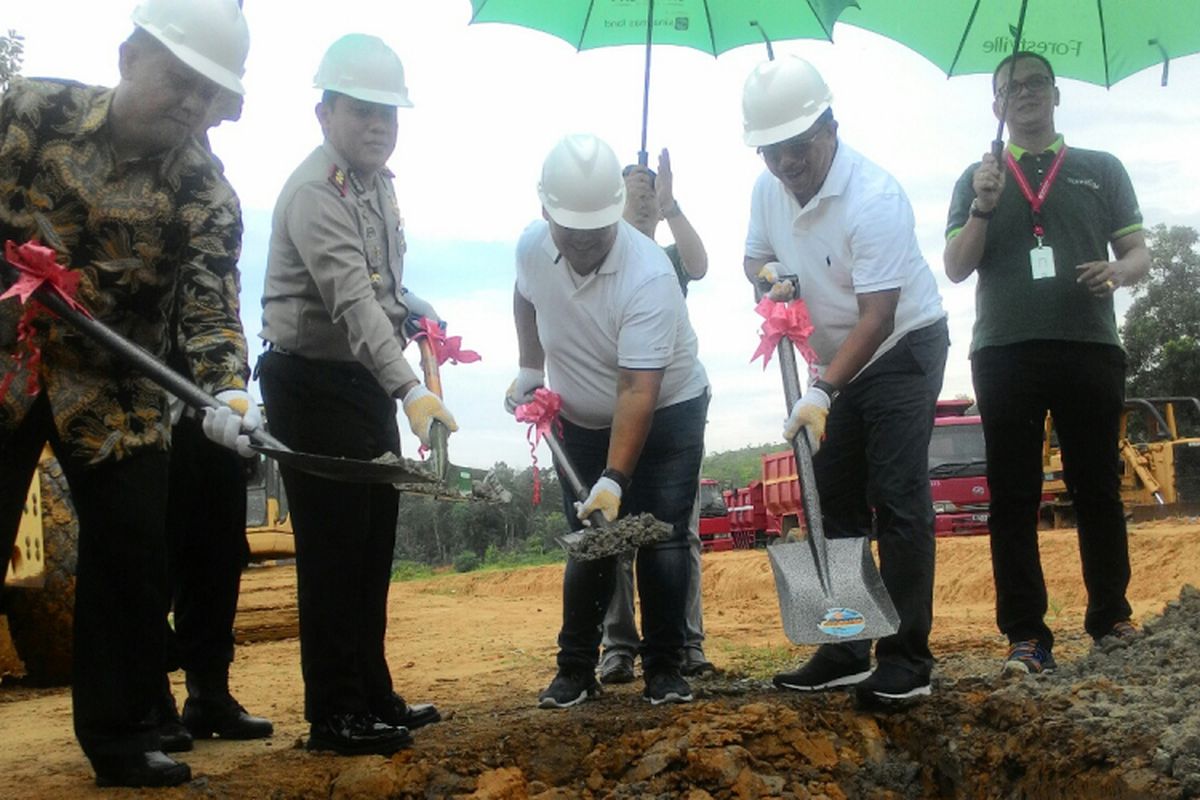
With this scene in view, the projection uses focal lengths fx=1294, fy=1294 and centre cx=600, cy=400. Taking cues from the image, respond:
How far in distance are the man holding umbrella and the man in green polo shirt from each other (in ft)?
8.95

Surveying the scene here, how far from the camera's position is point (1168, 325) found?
30297 mm

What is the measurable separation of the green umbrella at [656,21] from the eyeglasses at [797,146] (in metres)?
1.36

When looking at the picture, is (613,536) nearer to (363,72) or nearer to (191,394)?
(191,394)

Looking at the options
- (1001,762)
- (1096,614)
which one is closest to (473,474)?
(1001,762)

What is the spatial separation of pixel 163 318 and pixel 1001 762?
2868 millimetres

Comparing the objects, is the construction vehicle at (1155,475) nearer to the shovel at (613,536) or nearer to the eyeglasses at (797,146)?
the eyeglasses at (797,146)

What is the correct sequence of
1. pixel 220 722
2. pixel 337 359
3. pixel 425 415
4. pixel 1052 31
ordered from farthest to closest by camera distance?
1. pixel 1052 31
2. pixel 220 722
3. pixel 337 359
4. pixel 425 415

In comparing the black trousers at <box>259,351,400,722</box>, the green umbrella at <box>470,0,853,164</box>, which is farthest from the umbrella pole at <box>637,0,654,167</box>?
the black trousers at <box>259,351,400,722</box>

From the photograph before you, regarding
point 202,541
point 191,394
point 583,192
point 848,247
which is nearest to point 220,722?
point 202,541

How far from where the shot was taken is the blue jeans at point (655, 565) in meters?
4.46

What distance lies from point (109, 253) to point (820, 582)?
2421 mm

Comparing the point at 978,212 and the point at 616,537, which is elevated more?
the point at 978,212

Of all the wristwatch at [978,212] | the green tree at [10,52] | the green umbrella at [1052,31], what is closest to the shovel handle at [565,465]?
the wristwatch at [978,212]

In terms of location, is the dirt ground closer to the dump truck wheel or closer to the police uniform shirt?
the police uniform shirt
